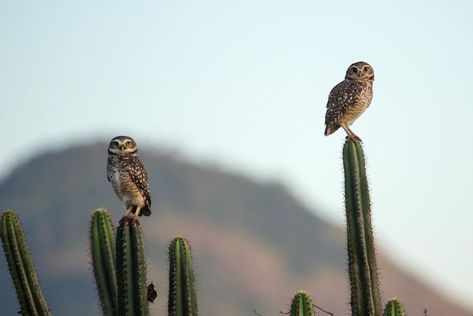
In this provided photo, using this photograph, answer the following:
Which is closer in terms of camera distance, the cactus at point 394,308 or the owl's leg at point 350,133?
the cactus at point 394,308

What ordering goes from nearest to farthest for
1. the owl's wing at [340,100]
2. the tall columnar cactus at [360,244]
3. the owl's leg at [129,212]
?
1. the tall columnar cactus at [360,244]
2. the owl's leg at [129,212]
3. the owl's wing at [340,100]

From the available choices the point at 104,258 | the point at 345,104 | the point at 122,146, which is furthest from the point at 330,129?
the point at 104,258

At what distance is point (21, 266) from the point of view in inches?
517

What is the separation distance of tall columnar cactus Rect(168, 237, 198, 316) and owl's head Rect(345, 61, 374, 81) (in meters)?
4.99

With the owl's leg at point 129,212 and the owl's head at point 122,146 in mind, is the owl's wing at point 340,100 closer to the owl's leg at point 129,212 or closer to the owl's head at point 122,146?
the owl's head at point 122,146

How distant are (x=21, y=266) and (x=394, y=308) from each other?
12.1ft

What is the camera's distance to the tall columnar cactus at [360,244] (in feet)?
42.0

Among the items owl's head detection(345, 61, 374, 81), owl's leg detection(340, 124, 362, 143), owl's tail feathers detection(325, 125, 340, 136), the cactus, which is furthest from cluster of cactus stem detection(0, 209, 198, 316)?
owl's head detection(345, 61, 374, 81)

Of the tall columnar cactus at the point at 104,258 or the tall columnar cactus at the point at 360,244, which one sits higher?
the tall columnar cactus at the point at 360,244

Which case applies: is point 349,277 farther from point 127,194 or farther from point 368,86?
point 368,86

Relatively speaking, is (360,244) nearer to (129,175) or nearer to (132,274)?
(132,274)

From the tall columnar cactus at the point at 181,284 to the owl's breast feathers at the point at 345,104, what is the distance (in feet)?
13.6

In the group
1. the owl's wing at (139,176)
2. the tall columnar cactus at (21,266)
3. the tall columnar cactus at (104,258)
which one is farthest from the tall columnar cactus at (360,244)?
the tall columnar cactus at (21,266)

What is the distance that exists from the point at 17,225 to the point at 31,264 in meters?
0.43
